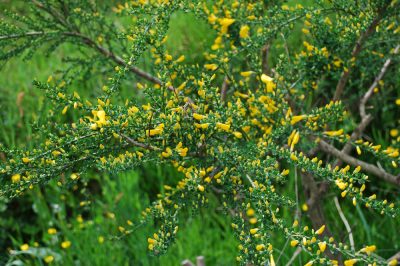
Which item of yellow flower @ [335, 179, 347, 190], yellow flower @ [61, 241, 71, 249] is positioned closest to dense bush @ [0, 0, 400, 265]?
yellow flower @ [335, 179, 347, 190]

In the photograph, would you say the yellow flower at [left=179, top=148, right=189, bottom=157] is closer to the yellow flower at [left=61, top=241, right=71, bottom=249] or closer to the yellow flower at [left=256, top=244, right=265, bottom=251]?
the yellow flower at [left=256, top=244, right=265, bottom=251]

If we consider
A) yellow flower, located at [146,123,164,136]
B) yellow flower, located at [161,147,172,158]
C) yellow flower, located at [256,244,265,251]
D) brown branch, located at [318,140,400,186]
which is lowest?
brown branch, located at [318,140,400,186]

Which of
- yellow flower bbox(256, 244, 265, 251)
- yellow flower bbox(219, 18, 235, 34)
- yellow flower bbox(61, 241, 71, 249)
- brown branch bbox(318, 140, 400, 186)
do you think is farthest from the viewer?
yellow flower bbox(61, 241, 71, 249)

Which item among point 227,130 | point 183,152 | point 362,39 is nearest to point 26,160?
point 183,152

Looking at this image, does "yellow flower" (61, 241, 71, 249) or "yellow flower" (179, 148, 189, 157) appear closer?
"yellow flower" (179, 148, 189, 157)

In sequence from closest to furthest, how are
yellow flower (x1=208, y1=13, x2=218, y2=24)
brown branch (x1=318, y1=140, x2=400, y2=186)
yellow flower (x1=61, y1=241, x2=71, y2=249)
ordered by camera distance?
yellow flower (x1=208, y1=13, x2=218, y2=24) → brown branch (x1=318, y1=140, x2=400, y2=186) → yellow flower (x1=61, y1=241, x2=71, y2=249)

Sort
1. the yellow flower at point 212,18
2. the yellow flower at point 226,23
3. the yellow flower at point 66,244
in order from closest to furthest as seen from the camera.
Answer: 1. the yellow flower at point 226,23
2. the yellow flower at point 212,18
3. the yellow flower at point 66,244

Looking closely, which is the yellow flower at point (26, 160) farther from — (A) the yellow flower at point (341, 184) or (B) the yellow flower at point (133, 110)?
(A) the yellow flower at point (341, 184)

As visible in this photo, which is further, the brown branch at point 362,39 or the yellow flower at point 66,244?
the yellow flower at point 66,244

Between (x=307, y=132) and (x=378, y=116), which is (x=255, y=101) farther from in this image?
(x=378, y=116)

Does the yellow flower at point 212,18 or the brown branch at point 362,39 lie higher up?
the yellow flower at point 212,18

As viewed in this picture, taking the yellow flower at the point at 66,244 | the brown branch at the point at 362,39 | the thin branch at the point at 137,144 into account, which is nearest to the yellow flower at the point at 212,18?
the brown branch at the point at 362,39

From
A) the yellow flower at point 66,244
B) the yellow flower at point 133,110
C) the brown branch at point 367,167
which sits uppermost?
the yellow flower at point 133,110

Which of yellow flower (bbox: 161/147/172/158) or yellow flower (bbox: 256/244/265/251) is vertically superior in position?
yellow flower (bbox: 161/147/172/158)
